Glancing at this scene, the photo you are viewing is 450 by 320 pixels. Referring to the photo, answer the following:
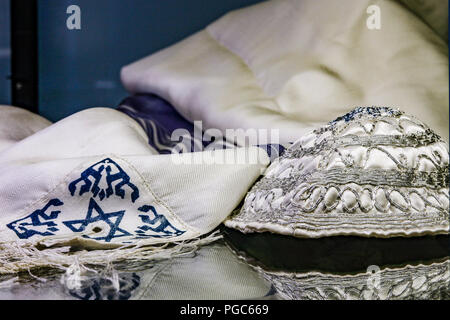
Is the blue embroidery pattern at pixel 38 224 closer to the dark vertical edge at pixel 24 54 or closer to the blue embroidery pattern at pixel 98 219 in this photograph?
the blue embroidery pattern at pixel 98 219

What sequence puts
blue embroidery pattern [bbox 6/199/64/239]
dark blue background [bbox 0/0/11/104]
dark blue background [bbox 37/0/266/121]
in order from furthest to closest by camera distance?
1. dark blue background [bbox 0/0/11/104]
2. dark blue background [bbox 37/0/266/121]
3. blue embroidery pattern [bbox 6/199/64/239]

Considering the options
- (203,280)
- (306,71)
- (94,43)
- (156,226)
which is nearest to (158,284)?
(203,280)

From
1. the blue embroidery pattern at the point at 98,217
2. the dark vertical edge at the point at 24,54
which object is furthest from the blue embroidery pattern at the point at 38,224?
the dark vertical edge at the point at 24,54

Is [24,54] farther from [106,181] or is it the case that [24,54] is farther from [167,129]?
[106,181]

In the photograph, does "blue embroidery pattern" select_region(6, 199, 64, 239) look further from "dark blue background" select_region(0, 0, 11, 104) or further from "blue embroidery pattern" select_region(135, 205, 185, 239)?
"dark blue background" select_region(0, 0, 11, 104)

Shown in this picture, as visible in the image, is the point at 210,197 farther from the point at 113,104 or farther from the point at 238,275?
the point at 113,104

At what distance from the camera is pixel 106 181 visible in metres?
0.62

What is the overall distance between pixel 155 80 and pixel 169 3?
226 millimetres

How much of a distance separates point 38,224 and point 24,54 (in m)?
0.35

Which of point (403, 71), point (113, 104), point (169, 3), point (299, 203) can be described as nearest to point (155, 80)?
point (113, 104)

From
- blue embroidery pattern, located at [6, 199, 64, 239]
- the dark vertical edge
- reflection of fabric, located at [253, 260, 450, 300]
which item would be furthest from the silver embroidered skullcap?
the dark vertical edge

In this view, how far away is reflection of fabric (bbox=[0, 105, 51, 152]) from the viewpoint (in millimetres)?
817

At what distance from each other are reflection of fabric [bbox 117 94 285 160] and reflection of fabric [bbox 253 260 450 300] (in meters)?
0.24

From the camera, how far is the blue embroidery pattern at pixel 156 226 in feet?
2.04
